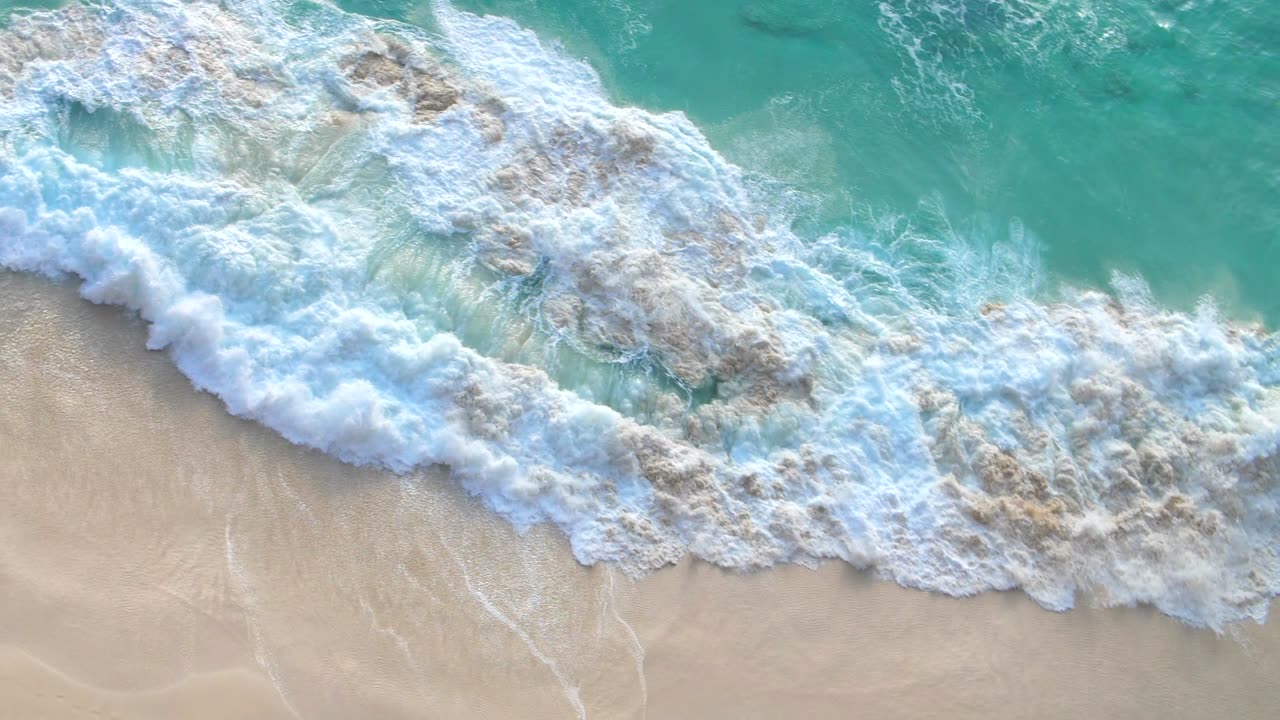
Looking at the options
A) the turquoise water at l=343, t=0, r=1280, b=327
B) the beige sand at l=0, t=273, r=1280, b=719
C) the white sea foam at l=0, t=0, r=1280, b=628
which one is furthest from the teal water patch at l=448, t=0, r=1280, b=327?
the beige sand at l=0, t=273, r=1280, b=719

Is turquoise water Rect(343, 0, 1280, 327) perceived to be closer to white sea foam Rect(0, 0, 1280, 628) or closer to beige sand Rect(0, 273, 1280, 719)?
white sea foam Rect(0, 0, 1280, 628)

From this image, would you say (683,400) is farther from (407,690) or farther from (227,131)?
(227,131)

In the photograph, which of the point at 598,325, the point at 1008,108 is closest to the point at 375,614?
the point at 598,325

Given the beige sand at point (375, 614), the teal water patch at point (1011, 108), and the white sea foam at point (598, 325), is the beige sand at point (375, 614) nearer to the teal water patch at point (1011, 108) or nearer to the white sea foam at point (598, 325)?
the white sea foam at point (598, 325)

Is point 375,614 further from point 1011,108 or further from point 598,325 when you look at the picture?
point 1011,108

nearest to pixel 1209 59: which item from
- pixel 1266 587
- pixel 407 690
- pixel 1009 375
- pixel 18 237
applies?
pixel 1009 375
